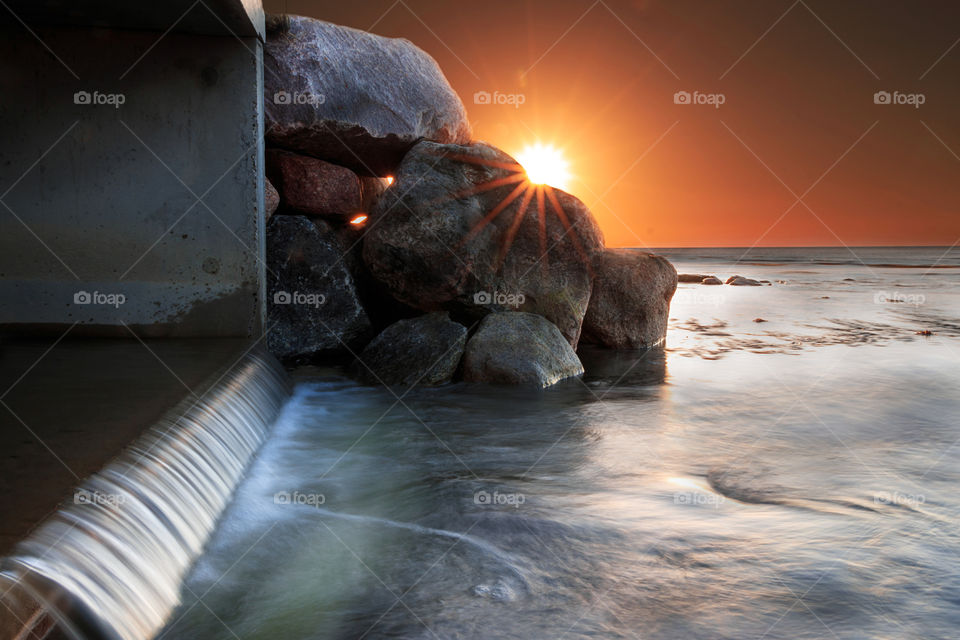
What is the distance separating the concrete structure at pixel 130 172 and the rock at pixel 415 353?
141 centimetres

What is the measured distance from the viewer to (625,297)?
29.5 ft

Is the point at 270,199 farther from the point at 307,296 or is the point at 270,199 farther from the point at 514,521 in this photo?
the point at 514,521

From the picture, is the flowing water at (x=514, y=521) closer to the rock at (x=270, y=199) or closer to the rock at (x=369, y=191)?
the rock at (x=270, y=199)

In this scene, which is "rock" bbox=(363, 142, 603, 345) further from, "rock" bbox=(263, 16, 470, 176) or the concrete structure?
the concrete structure

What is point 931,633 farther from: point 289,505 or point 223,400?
point 223,400

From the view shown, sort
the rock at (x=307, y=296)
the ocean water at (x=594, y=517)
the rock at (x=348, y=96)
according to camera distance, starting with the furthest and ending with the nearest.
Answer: the rock at (x=348, y=96), the rock at (x=307, y=296), the ocean water at (x=594, y=517)

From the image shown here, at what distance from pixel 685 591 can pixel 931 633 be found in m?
0.88

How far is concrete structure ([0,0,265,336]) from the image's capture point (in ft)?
19.3

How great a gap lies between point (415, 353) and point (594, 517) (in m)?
3.54

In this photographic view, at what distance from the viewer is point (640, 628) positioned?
270cm

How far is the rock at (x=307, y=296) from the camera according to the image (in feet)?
24.0

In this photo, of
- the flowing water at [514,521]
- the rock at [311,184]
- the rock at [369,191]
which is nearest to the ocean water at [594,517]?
the flowing water at [514,521]

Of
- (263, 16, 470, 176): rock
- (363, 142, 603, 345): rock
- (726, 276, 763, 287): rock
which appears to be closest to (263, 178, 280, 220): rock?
(263, 16, 470, 176): rock

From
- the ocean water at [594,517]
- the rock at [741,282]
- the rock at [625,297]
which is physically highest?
the rock at [741,282]
